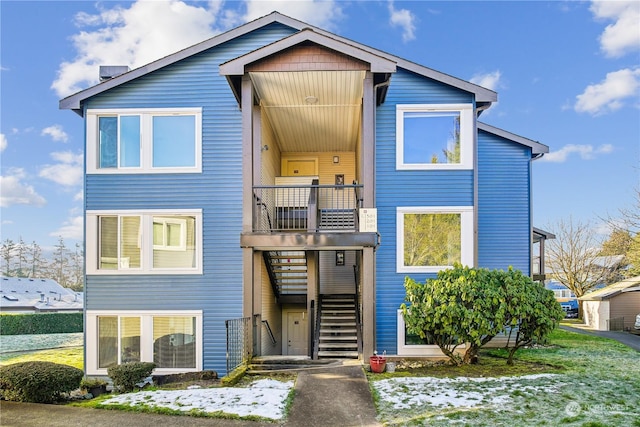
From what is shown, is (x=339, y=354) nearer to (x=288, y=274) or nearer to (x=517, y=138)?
(x=288, y=274)

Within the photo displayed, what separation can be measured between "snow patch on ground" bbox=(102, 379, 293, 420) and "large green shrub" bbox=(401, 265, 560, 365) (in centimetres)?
315

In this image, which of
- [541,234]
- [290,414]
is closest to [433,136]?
[290,414]

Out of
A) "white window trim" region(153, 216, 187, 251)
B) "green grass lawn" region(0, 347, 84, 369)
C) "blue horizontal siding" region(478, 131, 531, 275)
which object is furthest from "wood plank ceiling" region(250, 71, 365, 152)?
"green grass lawn" region(0, 347, 84, 369)

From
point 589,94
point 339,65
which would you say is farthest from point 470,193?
point 589,94

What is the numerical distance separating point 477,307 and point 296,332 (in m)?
7.50

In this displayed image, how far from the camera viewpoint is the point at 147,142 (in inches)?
457

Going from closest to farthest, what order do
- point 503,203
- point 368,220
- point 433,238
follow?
point 368,220, point 433,238, point 503,203

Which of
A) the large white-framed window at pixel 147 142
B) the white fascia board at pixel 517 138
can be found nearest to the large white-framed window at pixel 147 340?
the large white-framed window at pixel 147 142

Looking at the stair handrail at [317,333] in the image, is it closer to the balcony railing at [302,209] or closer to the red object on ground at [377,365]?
the red object on ground at [377,365]

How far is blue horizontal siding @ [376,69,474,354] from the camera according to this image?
11172 mm

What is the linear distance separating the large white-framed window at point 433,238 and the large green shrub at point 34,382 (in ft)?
24.6

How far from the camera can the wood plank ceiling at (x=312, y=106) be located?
1059 cm

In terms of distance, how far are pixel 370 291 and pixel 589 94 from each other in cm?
2273

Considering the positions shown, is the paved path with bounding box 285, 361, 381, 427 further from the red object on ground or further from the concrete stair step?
the concrete stair step
